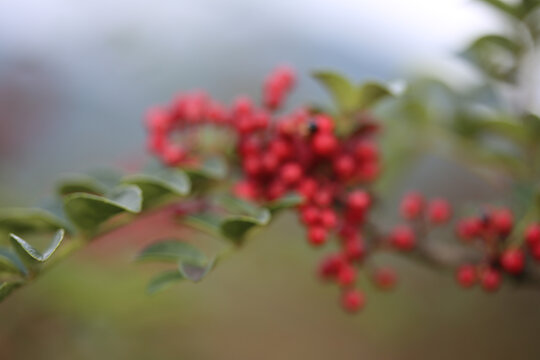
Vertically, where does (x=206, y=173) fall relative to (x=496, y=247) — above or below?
above

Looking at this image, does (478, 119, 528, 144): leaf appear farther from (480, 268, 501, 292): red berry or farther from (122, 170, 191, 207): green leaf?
(122, 170, 191, 207): green leaf

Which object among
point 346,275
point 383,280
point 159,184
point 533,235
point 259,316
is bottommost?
point 259,316

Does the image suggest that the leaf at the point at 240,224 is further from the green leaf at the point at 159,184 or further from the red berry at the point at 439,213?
the red berry at the point at 439,213

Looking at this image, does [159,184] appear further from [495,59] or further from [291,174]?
[495,59]

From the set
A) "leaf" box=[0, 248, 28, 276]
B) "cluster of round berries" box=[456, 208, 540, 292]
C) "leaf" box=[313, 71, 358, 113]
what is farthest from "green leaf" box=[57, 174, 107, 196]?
"cluster of round berries" box=[456, 208, 540, 292]

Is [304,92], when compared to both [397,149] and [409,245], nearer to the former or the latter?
[397,149]

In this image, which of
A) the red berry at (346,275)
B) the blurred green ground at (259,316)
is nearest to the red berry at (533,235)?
the red berry at (346,275)

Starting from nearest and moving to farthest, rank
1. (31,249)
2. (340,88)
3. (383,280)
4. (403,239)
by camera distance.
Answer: (31,249), (340,88), (403,239), (383,280)

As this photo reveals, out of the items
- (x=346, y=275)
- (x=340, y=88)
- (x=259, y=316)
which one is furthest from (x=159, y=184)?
(x=259, y=316)
